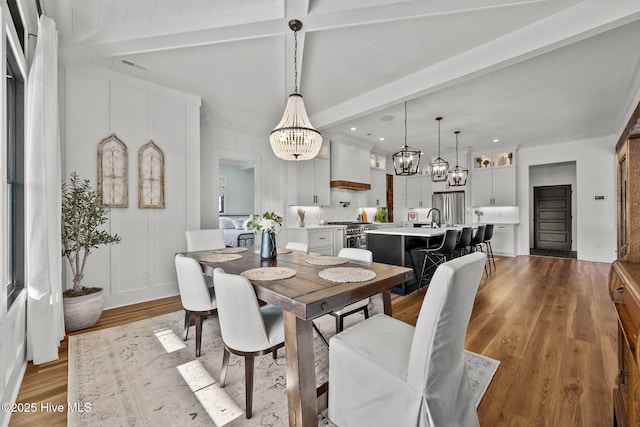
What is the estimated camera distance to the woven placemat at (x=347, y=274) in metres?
1.70

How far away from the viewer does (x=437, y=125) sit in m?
5.38

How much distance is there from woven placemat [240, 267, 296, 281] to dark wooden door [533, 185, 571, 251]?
9.36 m

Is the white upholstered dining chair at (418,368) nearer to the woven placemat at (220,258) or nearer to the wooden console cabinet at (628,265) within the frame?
the wooden console cabinet at (628,265)

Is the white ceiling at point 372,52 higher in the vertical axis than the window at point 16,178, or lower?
higher

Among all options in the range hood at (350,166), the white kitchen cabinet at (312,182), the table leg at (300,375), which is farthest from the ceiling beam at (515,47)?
the table leg at (300,375)

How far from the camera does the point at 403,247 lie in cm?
382

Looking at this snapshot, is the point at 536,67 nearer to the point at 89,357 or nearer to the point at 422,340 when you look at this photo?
the point at 422,340

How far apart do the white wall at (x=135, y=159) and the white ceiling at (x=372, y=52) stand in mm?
244

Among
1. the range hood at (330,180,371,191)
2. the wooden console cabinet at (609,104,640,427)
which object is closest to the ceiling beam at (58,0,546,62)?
the wooden console cabinet at (609,104,640,427)

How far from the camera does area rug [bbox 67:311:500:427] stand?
59.8 inches

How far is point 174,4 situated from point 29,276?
8.08ft

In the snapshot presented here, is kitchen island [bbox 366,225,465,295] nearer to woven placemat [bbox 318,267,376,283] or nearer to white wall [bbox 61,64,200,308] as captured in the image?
woven placemat [bbox 318,267,376,283]

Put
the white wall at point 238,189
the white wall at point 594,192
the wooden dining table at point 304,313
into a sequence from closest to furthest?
the wooden dining table at point 304,313
the white wall at point 594,192
the white wall at point 238,189

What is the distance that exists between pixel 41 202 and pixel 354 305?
2.55 metres
